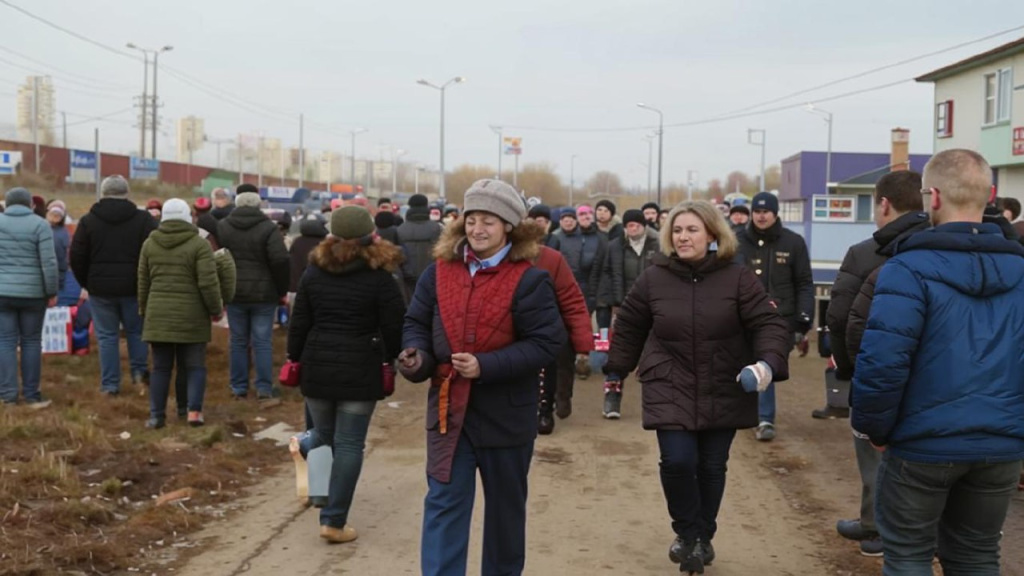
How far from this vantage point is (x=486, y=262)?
525 centimetres

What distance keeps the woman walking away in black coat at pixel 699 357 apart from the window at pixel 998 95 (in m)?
34.6

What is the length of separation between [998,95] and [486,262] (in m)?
37.3

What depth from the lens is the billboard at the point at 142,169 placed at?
237 ft

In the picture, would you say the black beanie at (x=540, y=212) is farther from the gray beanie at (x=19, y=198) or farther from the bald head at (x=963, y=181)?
the bald head at (x=963, y=181)

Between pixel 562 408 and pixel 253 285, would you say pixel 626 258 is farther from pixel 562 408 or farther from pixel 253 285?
pixel 253 285

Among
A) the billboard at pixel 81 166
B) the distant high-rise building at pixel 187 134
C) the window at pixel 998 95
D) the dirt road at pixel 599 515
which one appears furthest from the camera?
the distant high-rise building at pixel 187 134

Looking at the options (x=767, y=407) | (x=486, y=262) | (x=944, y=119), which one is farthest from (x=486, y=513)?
(x=944, y=119)

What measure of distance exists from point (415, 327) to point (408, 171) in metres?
180

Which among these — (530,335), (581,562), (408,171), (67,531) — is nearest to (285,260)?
(67,531)

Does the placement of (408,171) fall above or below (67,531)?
above

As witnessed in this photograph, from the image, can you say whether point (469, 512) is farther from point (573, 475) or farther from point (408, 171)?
point (408, 171)

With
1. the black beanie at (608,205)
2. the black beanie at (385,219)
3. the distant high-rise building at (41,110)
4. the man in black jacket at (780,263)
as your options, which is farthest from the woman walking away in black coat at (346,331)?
the distant high-rise building at (41,110)

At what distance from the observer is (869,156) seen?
243ft

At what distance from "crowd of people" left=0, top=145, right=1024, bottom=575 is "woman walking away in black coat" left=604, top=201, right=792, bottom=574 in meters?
0.01
